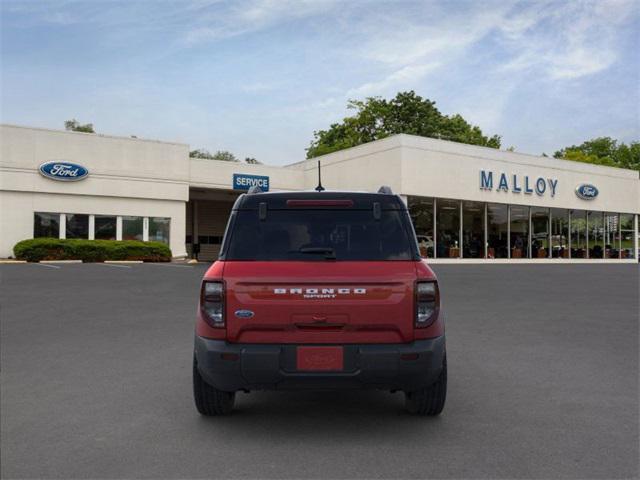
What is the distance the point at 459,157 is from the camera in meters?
35.8

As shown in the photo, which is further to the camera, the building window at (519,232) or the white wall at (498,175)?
the building window at (519,232)

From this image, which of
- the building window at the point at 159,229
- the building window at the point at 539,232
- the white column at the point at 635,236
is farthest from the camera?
the white column at the point at 635,236

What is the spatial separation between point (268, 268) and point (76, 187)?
31.7m

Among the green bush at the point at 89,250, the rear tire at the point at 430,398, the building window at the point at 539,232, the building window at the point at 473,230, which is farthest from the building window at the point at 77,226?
the rear tire at the point at 430,398

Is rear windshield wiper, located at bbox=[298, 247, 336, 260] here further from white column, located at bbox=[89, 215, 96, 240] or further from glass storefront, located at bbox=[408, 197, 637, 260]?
white column, located at bbox=[89, 215, 96, 240]

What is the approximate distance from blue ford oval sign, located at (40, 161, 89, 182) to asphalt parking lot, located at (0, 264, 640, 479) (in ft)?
83.3

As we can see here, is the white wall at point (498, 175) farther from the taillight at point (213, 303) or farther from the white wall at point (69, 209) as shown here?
the taillight at point (213, 303)

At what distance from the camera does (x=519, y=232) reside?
4075 cm

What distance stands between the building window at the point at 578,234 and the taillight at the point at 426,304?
4384cm

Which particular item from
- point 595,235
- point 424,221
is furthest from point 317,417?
point 595,235

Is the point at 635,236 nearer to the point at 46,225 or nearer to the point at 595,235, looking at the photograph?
the point at 595,235

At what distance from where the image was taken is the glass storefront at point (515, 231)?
118 feet

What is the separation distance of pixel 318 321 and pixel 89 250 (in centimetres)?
2942

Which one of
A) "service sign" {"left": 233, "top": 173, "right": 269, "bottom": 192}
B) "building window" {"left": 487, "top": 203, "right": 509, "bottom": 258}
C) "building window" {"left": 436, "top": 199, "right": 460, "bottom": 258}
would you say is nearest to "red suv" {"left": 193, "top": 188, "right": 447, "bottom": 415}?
"building window" {"left": 436, "top": 199, "right": 460, "bottom": 258}
